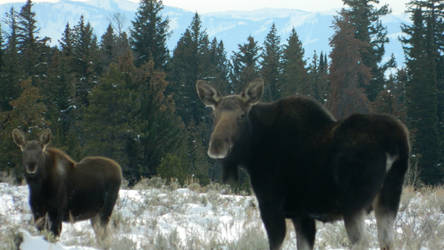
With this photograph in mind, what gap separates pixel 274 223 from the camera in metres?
4.53

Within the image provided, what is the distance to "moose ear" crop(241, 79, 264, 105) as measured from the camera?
15.9 ft

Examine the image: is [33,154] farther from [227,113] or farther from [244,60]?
[244,60]

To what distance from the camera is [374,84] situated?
180 feet

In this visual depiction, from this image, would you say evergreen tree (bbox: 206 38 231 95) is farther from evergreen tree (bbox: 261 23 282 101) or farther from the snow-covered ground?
the snow-covered ground

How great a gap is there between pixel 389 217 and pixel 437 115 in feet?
138

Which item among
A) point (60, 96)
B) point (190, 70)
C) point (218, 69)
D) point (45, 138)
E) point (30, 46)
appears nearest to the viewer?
point (45, 138)

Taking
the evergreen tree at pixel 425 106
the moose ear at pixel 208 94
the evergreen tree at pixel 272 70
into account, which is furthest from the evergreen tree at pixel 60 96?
the moose ear at pixel 208 94

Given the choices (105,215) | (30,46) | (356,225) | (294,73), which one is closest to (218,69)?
(294,73)

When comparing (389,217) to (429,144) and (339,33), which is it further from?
(339,33)

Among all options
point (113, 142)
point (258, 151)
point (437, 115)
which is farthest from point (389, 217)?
point (437, 115)

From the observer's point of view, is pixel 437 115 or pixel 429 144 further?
pixel 437 115

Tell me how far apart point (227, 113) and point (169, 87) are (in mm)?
56483

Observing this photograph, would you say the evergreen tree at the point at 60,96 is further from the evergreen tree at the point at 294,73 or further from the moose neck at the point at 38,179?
the moose neck at the point at 38,179

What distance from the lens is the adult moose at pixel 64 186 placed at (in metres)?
6.36
